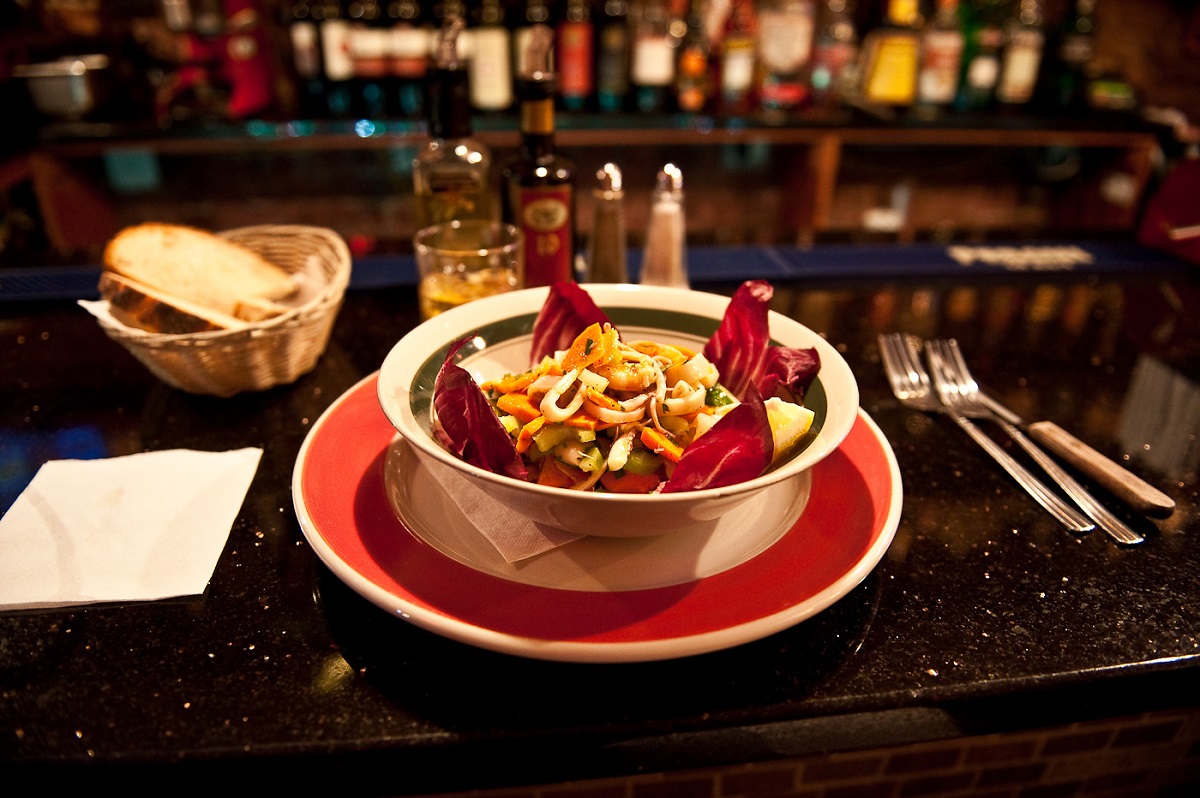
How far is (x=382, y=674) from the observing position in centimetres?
50

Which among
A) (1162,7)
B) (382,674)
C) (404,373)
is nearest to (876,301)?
(404,373)

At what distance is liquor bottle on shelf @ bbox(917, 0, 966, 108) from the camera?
2250 millimetres

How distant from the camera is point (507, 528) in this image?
57 centimetres

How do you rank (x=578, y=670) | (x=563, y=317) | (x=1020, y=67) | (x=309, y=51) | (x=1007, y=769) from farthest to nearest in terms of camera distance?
(x=1020, y=67), (x=309, y=51), (x=1007, y=769), (x=563, y=317), (x=578, y=670)

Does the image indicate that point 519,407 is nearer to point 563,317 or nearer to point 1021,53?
point 563,317

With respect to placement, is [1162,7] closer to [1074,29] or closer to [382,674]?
[1074,29]

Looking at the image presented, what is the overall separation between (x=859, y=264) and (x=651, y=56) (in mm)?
1176

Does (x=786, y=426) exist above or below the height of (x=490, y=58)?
below

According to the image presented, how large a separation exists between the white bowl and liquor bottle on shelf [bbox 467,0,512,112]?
1518 mm

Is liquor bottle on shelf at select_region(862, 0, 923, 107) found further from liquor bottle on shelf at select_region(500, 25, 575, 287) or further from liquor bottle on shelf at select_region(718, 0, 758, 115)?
liquor bottle on shelf at select_region(500, 25, 575, 287)

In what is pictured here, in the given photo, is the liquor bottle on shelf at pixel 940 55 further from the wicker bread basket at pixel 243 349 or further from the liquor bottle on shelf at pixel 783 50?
the wicker bread basket at pixel 243 349

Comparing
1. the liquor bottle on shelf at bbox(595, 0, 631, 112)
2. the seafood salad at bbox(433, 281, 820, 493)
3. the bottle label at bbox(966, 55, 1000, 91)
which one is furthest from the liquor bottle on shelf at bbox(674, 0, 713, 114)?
the seafood salad at bbox(433, 281, 820, 493)

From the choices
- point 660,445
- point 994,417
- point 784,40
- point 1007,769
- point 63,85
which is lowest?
point 1007,769

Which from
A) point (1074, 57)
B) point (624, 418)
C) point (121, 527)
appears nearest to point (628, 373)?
point (624, 418)
